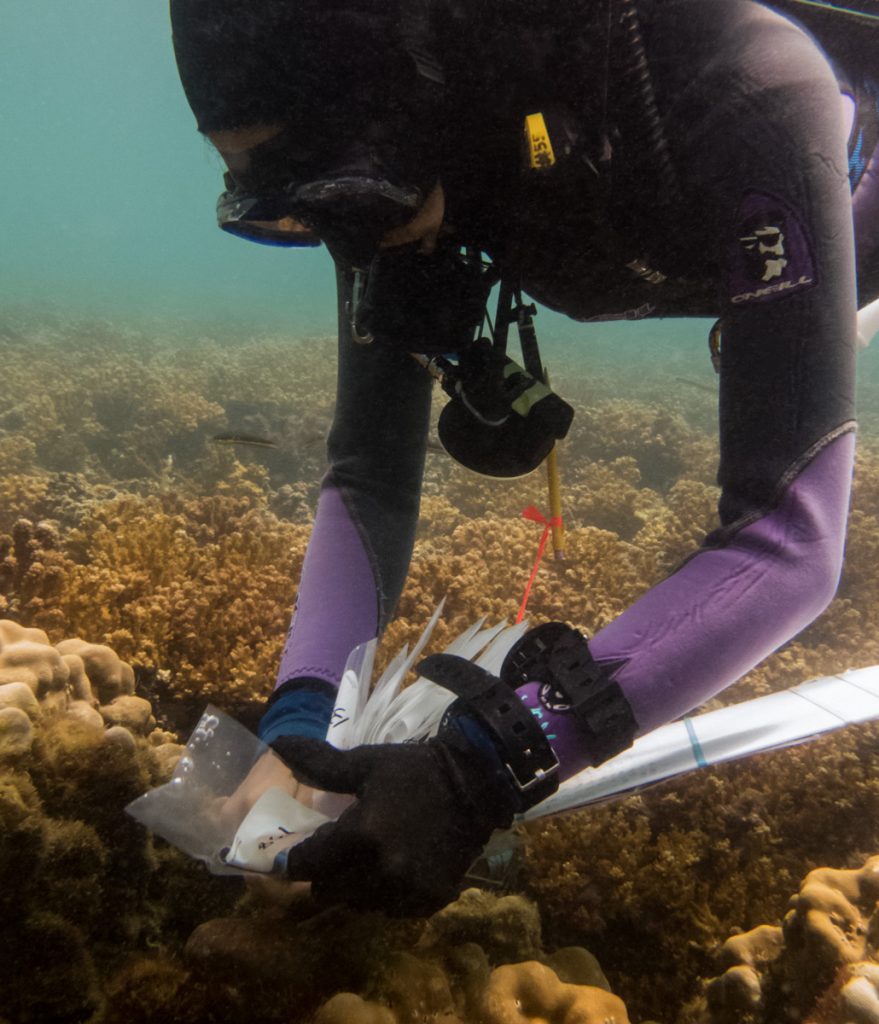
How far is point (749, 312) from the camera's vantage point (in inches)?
55.9

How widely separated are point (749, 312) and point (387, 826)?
1.38m

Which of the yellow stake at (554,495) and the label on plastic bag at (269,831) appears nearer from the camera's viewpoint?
the label on plastic bag at (269,831)

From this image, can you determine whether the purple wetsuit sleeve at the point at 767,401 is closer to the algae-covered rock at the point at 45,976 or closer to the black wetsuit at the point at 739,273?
the black wetsuit at the point at 739,273

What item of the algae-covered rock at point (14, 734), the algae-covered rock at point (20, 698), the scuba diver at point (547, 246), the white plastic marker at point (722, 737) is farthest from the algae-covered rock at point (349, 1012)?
the algae-covered rock at point (20, 698)

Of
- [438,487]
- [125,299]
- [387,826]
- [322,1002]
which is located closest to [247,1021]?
[322,1002]

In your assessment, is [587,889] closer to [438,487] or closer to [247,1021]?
[247,1021]

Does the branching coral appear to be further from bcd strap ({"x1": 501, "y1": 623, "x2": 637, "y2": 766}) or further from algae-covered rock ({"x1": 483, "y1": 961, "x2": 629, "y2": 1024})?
bcd strap ({"x1": 501, "y1": 623, "x2": 637, "y2": 766})

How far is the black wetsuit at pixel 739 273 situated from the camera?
133cm

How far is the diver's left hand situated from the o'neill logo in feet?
4.05

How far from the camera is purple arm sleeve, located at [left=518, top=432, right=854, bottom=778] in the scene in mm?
1301

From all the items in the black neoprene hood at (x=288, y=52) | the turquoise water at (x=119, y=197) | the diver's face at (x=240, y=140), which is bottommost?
the diver's face at (x=240, y=140)

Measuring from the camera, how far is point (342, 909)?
1.57m

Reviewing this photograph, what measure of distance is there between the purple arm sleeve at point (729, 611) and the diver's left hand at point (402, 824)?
0.20 metres

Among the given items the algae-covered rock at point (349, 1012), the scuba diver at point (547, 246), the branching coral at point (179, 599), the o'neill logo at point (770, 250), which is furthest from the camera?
the branching coral at point (179, 599)
